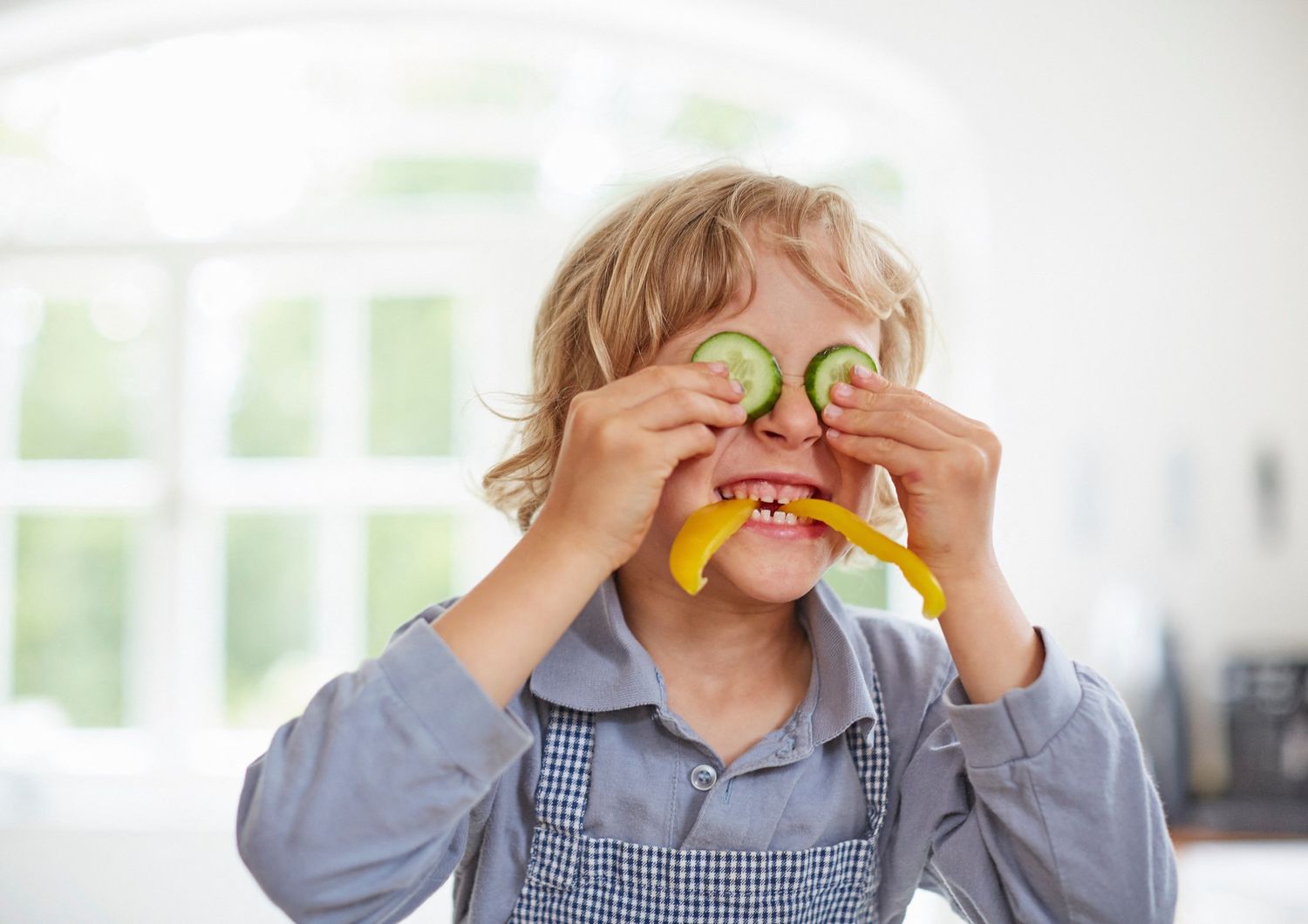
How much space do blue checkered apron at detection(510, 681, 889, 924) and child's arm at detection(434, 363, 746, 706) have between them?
0.66ft

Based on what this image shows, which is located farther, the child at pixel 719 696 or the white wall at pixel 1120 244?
the white wall at pixel 1120 244

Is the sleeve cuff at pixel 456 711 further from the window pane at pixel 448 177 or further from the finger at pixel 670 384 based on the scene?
the window pane at pixel 448 177

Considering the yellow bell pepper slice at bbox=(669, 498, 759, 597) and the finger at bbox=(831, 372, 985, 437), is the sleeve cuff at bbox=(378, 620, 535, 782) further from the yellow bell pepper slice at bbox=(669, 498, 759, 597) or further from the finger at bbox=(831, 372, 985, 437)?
the finger at bbox=(831, 372, 985, 437)

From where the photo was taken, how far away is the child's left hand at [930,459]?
1011mm

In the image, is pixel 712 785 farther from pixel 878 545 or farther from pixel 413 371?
pixel 413 371

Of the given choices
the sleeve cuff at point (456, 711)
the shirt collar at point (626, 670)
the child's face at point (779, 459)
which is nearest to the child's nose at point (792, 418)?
the child's face at point (779, 459)

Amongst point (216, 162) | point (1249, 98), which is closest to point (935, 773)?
point (1249, 98)

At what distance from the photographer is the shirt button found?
1.09 meters

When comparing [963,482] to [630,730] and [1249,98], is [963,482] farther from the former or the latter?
[1249,98]

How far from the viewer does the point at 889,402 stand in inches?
40.4

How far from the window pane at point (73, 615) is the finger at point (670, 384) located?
323 cm

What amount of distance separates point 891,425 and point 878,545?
0.38 feet

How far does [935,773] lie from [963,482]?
306mm

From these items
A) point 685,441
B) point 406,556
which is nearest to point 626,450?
point 685,441
